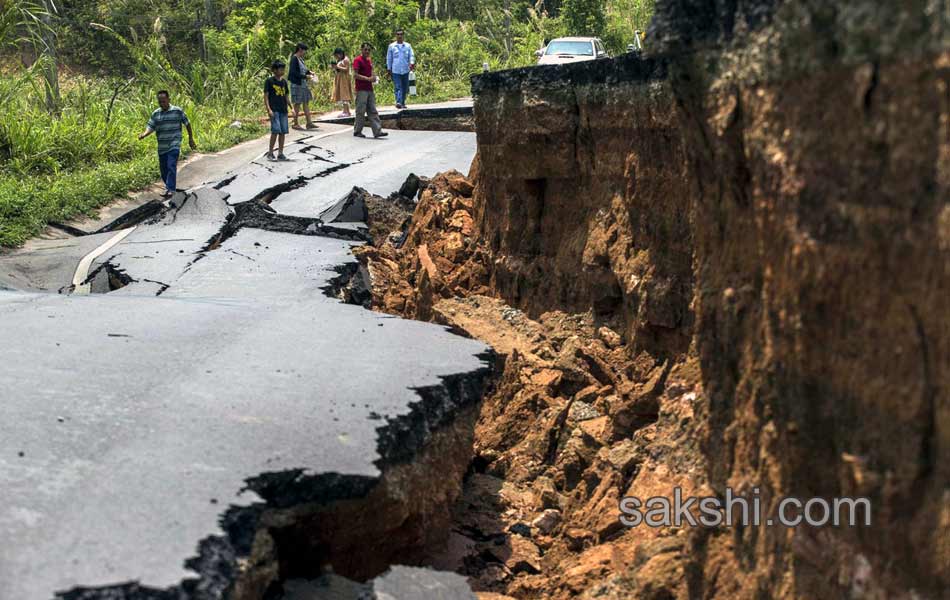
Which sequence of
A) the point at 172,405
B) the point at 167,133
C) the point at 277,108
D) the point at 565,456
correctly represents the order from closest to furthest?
the point at 172,405 → the point at 565,456 → the point at 167,133 → the point at 277,108

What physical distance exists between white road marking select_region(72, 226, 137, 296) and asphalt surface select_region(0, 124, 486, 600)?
108cm

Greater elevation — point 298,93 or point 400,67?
point 400,67

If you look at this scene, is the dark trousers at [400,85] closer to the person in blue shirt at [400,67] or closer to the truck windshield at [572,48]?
the person in blue shirt at [400,67]

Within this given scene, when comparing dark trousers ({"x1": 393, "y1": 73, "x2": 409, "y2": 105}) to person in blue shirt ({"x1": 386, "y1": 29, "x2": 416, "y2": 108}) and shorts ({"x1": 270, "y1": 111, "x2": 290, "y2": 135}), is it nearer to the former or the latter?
person in blue shirt ({"x1": 386, "y1": 29, "x2": 416, "y2": 108})

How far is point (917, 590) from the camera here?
2.76m

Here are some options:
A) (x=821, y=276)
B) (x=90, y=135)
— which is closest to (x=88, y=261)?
(x=90, y=135)

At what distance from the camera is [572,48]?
23.8 m

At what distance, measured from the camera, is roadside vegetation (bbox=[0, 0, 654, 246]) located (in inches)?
577

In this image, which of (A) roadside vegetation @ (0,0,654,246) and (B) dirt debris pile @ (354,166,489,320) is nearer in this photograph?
(B) dirt debris pile @ (354,166,489,320)

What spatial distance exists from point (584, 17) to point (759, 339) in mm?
31180

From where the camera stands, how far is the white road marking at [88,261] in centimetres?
963

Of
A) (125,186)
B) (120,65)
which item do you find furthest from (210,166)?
(120,65)

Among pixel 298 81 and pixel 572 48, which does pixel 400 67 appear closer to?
pixel 298 81

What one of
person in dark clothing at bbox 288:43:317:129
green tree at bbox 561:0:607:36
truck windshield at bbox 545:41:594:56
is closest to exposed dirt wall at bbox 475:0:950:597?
person in dark clothing at bbox 288:43:317:129
